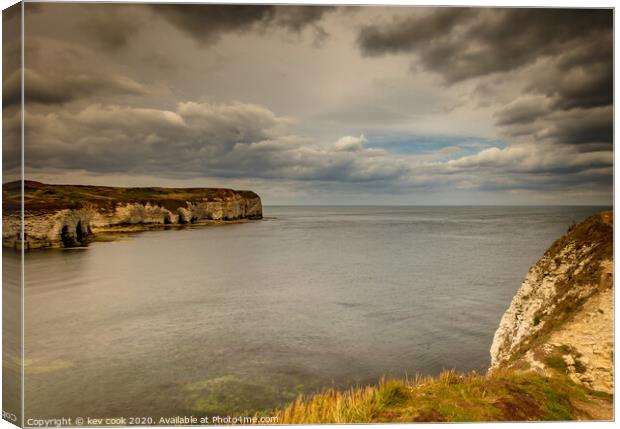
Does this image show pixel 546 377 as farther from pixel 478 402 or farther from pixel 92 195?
pixel 92 195

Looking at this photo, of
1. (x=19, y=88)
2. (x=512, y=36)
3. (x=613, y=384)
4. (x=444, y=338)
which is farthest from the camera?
(x=444, y=338)

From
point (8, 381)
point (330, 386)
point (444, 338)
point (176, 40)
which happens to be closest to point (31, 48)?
point (176, 40)

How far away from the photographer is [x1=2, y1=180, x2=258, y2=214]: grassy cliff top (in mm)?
6520

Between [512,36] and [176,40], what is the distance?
651 centimetres

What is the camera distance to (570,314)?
6324 mm

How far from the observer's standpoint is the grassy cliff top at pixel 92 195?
6520mm

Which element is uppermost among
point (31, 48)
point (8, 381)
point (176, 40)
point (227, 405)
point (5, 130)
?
point (176, 40)

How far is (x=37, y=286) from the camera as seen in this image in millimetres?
13469

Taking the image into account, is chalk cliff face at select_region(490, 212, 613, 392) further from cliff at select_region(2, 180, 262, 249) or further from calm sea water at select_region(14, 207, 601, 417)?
cliff at select_region(2, 180, 262, 249)

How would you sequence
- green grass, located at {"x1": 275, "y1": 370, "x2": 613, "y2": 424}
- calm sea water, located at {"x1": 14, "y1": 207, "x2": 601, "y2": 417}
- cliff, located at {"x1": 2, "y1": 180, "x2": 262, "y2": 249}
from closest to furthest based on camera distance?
green grass, located at {"x1": 275, "y1": 370, "x2": 613, "y2": 424} < calm sea water, located at {"x1": 14, "y1": 207, "x2": 601, "y2": 417} < cliff, located at {"x1": 2, "y1": 180, "x2": 262, "y2": 249}

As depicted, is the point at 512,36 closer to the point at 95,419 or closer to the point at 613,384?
the point at 613,384

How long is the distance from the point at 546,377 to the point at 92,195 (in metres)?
24.8

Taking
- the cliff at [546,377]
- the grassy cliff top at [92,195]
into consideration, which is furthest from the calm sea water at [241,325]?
the grassy cliff top at [92,195]

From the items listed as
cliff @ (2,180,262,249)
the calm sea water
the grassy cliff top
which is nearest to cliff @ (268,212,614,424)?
the calm sea water
